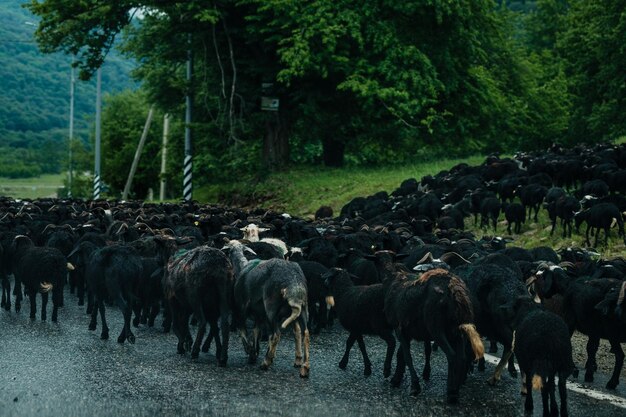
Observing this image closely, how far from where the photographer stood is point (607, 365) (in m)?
13.7

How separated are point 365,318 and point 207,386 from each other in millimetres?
2361

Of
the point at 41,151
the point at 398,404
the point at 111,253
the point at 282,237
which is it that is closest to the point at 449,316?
the point at 398,404

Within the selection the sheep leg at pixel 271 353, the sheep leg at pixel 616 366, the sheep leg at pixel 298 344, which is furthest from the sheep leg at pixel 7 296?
the sheep leg at pixel 616 366

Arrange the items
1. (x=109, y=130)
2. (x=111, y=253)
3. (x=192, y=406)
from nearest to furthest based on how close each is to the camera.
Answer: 1. (x=192, y=406)
2. (x=111, y=253)
3. (x=109, y=130)

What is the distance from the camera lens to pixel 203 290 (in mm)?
13539

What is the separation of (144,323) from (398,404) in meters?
6.72

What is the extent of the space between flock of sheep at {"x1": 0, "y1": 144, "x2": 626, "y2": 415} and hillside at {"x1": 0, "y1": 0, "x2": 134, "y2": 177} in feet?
390

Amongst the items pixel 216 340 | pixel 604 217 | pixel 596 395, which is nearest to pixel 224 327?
pixel 216 340

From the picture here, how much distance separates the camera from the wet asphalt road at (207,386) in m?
10.6

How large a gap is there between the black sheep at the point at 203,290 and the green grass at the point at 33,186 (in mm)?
98975

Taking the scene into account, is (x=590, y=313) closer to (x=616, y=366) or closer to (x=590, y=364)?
(x=590, y=364)

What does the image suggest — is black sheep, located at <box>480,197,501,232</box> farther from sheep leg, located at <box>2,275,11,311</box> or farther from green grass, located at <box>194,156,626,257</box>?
sheep leg, located at <box>2,275,11,311</box>

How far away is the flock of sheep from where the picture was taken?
1134 centimetres

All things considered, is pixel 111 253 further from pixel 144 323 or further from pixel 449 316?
pixel 449 316
